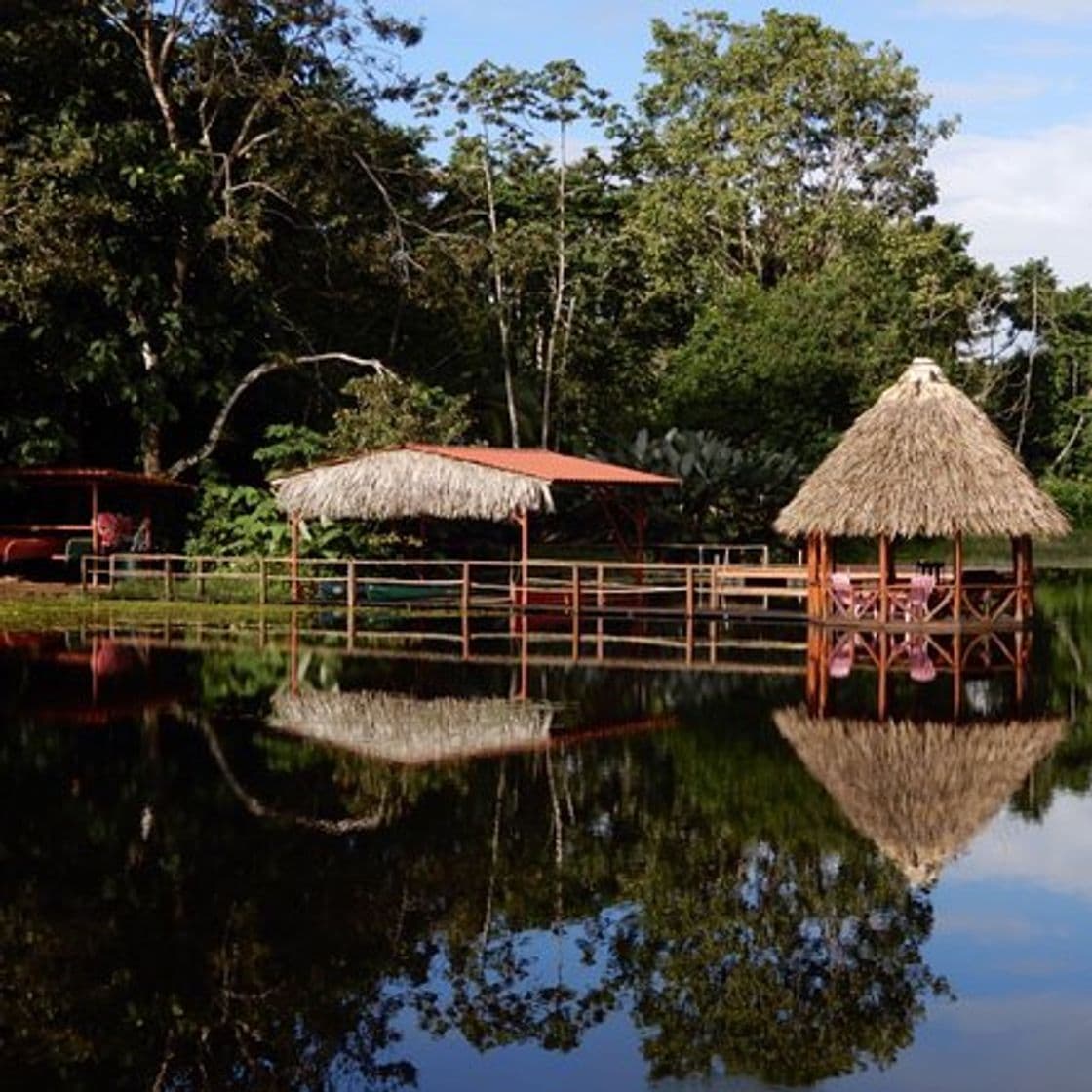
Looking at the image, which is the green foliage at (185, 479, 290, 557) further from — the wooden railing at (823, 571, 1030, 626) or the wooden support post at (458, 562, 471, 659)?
the wooden railing at (823, 571, 1030, 626)

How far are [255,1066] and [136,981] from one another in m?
1.16

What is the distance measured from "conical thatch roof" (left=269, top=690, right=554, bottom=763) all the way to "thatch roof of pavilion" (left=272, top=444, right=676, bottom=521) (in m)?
9.57

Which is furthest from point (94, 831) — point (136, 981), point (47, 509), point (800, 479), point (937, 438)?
point (800, 479)

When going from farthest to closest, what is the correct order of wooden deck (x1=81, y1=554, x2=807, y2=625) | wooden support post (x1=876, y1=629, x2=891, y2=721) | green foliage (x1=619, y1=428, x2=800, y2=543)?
1. green foliage (x1=619, y1=428, x2=800, y2=543)
2. wooden deck (x1=81, y1=554, x2=807, y2=625)
3. wooden support post (x1=876, y1=629, x2=891, y2=721)

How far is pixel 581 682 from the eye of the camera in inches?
722

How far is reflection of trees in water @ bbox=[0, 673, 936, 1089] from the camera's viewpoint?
7.21 m

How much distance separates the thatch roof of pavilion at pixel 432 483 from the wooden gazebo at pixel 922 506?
3.96 m

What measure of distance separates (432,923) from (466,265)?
24.4 metres

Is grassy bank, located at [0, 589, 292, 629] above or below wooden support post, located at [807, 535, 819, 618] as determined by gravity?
below

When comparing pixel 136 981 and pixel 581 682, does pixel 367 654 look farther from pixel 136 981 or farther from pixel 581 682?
pixel 136 981

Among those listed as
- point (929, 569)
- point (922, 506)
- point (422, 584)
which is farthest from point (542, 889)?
point (422, 584)

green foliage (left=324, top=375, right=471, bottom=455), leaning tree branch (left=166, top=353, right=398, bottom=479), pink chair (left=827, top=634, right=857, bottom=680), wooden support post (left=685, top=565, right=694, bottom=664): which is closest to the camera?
pink chair (left=827, top=634, right=857, bottom=680)

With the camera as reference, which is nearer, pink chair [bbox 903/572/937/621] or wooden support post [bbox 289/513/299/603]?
pink chair [bbox 903/572/937/621]

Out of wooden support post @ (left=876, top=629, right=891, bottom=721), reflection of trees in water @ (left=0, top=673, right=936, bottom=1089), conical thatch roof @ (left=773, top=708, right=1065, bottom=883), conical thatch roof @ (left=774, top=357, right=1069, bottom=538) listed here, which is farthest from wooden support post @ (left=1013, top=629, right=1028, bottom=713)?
reflection of trees in water @ (left=0, top=673, right=936, bottom=1089)
